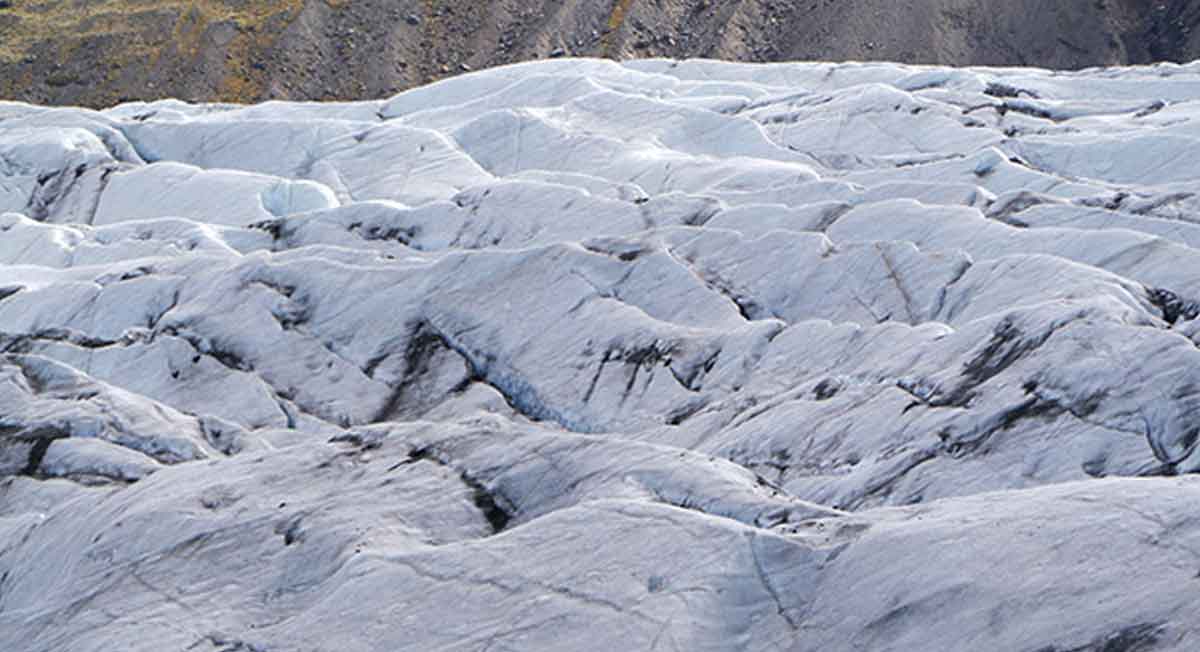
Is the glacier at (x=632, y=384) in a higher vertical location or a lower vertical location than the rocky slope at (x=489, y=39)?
higher

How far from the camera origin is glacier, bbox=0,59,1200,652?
13.8m

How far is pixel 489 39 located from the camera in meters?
117

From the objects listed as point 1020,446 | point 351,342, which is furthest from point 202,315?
point 1020,446

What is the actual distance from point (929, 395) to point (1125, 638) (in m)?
10.4

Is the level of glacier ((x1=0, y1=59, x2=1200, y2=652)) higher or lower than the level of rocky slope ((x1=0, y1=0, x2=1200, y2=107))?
higher

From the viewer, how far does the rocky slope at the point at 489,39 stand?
11125cm

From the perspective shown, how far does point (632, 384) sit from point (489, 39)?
94.4 m

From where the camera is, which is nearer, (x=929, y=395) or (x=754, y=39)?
(x=929, y=395)

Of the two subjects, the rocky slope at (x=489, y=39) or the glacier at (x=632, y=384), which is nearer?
the glacier at (x=632, y=384)

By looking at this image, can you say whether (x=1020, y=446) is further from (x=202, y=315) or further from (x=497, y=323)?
(x=202, y=315)

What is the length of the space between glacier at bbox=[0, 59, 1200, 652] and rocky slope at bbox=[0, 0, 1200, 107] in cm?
5882

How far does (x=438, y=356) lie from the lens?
29.8 metres

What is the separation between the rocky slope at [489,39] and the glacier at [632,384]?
58.8m

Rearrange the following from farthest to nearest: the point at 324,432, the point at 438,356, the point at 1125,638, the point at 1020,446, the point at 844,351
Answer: the point at 438,356 → the point at 324,432 → the point at 844,351 → the point at 1020,446 → the point at 1125,638
